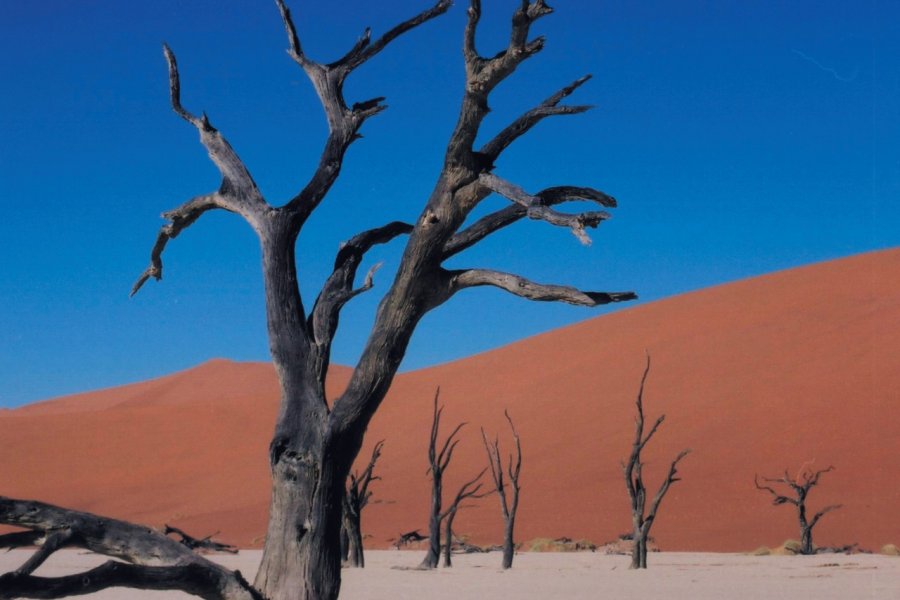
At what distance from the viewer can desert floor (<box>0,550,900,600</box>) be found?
531 inches

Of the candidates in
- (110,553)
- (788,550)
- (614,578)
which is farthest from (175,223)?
(788,550)

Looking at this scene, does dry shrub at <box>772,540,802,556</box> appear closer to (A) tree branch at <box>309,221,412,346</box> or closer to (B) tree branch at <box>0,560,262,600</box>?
(A) tree branch at <box>309,221,412,346</box>

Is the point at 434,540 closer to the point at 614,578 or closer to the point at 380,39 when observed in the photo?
the point at 614,578

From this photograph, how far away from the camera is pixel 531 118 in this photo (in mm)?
5652

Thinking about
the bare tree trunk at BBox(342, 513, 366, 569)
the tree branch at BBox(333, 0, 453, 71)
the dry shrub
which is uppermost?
the tree branch at BBox(333, 0, 453, 71)

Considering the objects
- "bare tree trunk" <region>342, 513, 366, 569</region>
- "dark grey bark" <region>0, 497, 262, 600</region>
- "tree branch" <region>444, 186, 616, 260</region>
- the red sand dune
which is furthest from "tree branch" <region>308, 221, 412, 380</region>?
the red sand dune

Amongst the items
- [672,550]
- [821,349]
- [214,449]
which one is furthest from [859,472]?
[214,449]

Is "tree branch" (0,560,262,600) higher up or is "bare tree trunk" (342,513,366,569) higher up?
"bare tree trunk" (342,513,366,569)

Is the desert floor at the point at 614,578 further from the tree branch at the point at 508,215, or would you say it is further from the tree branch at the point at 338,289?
the tree branch at the point at 508,215

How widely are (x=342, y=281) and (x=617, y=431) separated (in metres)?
34.1

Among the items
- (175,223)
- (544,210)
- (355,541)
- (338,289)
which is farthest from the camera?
(355,541)

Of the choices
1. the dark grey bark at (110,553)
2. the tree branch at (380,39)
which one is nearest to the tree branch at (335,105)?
the tree branch at (380,39)

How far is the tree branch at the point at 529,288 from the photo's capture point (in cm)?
535

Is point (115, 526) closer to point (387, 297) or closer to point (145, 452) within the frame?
point (387, 297)
